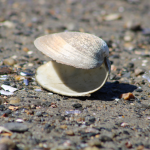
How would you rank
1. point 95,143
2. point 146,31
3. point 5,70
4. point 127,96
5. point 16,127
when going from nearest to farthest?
1. point 95,143
2. point 16,127
3. point 127,96
4. point 5,70
5. point 146,31

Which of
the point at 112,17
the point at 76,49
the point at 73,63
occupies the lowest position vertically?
the point at 112,17

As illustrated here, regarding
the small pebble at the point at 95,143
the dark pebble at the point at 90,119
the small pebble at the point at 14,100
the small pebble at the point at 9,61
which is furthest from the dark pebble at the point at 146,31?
the small pebble at the point at 95,143

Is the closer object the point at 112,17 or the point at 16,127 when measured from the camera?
the point at 16,127

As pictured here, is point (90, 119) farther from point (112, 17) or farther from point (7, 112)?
point (112, 17)

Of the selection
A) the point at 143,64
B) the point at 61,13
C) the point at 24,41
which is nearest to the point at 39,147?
the point at 143,64

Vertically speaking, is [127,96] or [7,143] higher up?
[7,143]

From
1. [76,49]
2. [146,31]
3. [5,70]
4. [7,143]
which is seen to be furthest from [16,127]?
[146,31]

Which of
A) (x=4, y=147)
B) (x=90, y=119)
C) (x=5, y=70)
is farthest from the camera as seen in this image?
(x=5, y=70)
